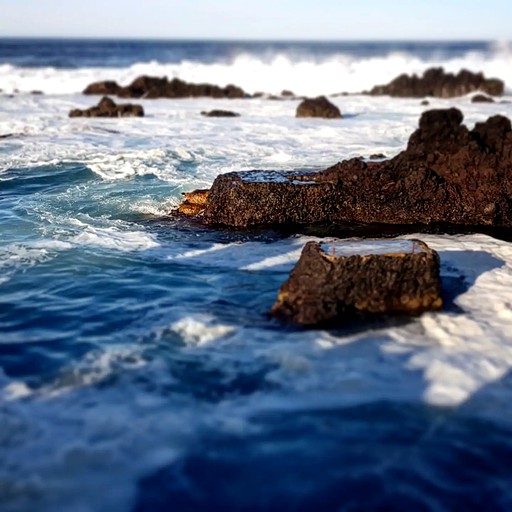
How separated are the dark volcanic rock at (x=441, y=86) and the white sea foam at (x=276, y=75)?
545cm

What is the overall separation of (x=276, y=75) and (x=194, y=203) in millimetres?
29685

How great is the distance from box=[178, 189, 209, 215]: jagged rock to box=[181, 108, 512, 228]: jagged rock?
301mm

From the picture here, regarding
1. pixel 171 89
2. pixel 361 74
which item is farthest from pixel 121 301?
pixel 361 74

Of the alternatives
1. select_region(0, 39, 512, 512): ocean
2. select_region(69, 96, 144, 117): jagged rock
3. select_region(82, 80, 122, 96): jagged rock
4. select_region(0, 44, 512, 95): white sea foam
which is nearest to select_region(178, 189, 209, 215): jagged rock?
select_region(0, 39, 512, 512): ocean

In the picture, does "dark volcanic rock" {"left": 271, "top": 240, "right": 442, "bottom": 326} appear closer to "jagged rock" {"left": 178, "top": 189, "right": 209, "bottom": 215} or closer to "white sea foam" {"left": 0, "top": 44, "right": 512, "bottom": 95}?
"jagged rock" {"left": 178, "top": 189, "right": 209, "bottom": 215}

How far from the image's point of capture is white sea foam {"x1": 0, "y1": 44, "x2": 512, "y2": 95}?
3334cm

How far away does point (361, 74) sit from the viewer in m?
35.4

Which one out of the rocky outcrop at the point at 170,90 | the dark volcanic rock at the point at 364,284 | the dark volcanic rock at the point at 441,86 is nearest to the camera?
the dark volcanic rock at the point at 364,284

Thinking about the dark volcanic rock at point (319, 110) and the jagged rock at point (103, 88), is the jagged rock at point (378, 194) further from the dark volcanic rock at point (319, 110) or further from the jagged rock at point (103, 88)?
the jagged rock at point (103, 88)

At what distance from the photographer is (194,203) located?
789 cm

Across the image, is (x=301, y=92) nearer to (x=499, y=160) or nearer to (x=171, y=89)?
(x=171, y=89)

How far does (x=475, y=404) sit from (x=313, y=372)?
0.95 m

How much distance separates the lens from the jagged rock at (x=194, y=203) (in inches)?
307

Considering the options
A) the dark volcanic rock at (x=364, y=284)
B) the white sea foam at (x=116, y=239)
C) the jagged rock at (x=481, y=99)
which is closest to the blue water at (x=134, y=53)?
the jagged rock at (x=481, y=99)
